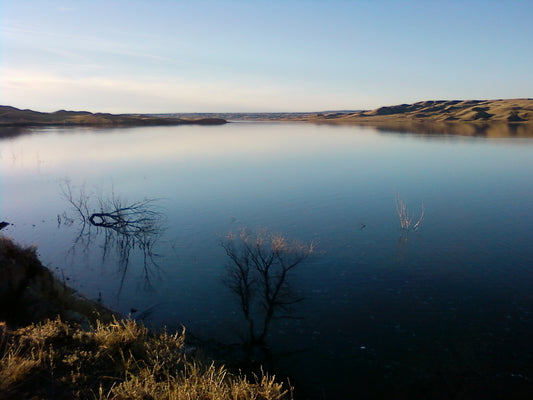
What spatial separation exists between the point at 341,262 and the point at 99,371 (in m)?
8.97

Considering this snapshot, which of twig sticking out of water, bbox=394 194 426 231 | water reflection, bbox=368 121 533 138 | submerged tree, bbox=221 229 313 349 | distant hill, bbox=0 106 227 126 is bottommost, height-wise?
submerged tree, bbox=221 229 313 349

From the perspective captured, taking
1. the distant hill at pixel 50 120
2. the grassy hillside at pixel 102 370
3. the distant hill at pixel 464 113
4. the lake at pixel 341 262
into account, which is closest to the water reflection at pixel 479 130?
the distant hill at pixel 464 113

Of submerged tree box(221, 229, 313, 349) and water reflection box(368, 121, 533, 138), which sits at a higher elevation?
water reflection box(368, 121, 533, 138)

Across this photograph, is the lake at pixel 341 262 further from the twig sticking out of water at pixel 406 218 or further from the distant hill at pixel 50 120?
the distant hill at pixel 50 120

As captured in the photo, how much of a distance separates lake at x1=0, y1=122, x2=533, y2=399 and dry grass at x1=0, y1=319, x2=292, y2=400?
313 cm

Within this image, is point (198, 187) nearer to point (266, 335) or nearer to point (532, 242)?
point (266, 335)

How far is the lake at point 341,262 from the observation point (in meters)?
7.93

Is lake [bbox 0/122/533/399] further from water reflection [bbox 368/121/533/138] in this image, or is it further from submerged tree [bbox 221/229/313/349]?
water reflection [bbox 368/121/533/138]

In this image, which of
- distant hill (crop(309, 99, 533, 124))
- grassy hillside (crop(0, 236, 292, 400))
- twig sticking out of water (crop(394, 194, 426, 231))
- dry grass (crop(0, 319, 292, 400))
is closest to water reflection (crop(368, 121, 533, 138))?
distant hill (crop(309, 99, 533, 124))

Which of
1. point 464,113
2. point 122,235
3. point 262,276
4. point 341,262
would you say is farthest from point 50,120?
point 464,113

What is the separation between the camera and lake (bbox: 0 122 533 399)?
7.93 m

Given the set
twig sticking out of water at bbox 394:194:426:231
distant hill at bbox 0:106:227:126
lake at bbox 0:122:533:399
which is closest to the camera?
lake at bbox 0:122:533:399

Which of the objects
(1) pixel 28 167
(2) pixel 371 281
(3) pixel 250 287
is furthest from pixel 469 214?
(1) pixel 28 167

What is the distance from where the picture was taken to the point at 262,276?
11.5 meters
